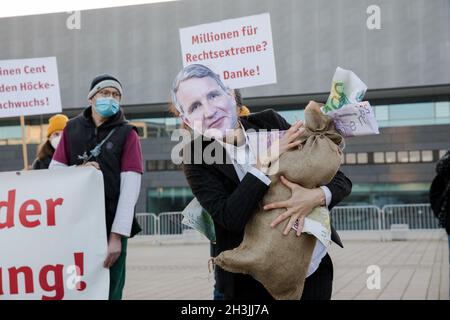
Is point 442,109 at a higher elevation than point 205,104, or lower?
lower

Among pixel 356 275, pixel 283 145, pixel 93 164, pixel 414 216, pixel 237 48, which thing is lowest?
pixel 414 216

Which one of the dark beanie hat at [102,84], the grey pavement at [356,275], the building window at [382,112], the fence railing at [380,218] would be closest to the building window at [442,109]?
the building window at [382,112]

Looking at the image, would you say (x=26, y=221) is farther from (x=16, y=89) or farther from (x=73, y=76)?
(x=73, y=76)

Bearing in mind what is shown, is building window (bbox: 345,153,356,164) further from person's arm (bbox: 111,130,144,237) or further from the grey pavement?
person's arm (bbox: 111,130,144,237)

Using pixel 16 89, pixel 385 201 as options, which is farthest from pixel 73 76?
pixel 16 89

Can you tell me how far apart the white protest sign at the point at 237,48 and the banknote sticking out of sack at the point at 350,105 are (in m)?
2.79

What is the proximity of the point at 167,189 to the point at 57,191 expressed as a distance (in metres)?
31.8

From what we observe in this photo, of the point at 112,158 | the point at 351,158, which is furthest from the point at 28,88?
the point at 351,158

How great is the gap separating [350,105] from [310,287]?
75cm

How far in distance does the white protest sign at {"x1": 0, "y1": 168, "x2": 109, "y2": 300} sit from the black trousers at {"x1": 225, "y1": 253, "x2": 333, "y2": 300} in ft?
3.95

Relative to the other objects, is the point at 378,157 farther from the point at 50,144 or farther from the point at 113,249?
the point at 113,249

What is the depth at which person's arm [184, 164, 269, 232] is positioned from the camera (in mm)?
2008

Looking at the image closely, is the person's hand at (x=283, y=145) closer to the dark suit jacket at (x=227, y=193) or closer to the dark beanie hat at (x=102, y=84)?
the dark suit jacket at (x=227, y=193)

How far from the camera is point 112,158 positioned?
3.38 m
